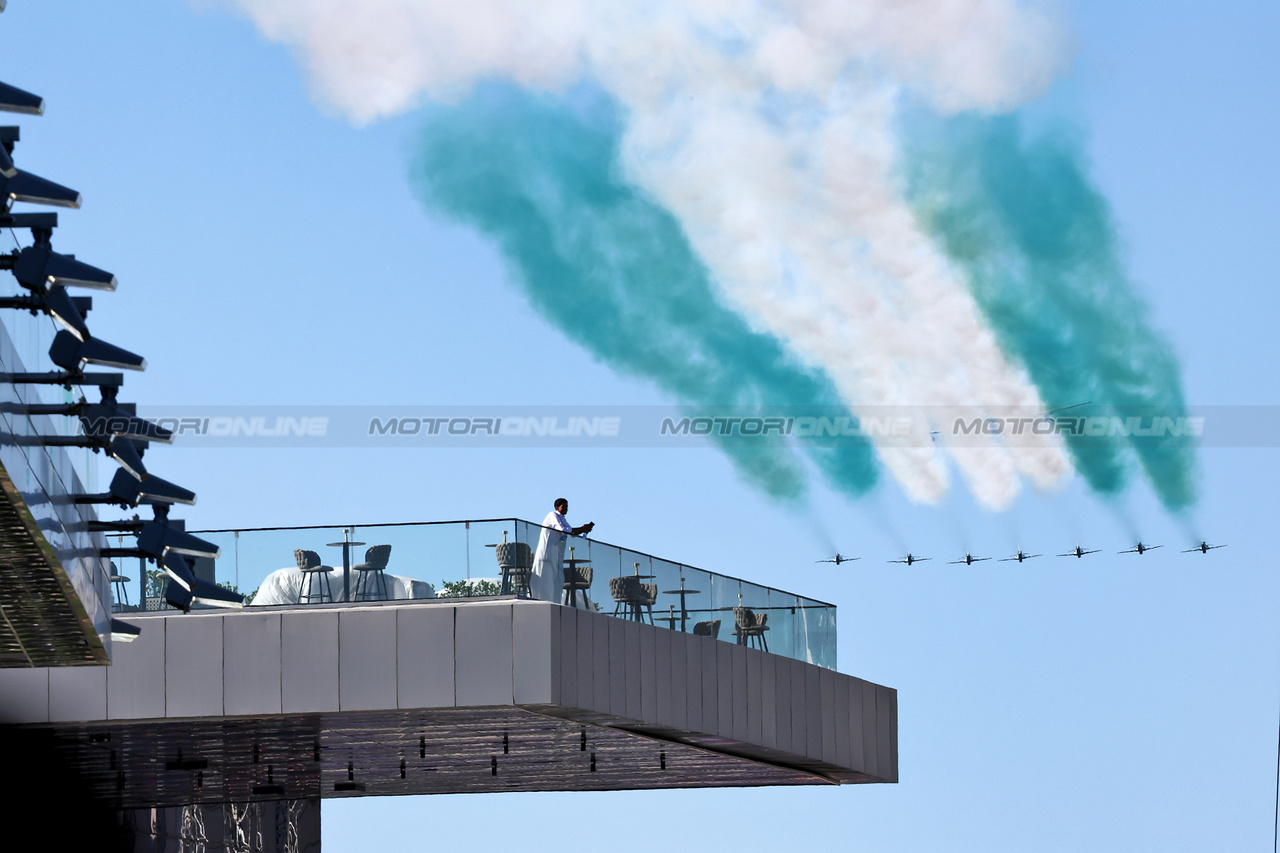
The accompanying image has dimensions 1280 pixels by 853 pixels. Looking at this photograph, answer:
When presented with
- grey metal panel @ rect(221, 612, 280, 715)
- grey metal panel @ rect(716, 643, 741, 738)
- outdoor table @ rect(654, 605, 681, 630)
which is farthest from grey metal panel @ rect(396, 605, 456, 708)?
grey metal panel @ rect(716, 643, 741, 738)

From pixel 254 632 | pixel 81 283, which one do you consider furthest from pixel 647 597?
pixel 81 283

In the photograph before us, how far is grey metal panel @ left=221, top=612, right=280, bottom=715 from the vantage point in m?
27.2

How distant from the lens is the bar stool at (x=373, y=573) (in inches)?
1093

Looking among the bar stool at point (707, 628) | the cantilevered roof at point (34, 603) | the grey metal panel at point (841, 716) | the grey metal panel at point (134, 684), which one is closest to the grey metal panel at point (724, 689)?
the bar stool at point (707, 628)

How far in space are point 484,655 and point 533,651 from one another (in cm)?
65

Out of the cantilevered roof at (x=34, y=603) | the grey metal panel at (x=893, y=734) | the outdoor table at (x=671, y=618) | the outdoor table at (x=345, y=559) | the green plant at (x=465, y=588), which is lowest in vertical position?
the grey metal panel at (x=893, y=734)

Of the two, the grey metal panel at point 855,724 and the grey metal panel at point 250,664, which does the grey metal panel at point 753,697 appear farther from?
the grey metal panel at point 250,664

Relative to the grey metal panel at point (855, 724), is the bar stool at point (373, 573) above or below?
above

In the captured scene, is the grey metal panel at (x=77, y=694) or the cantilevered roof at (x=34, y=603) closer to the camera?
the cantilevered roof at (x=34, y=603)

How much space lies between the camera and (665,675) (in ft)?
103

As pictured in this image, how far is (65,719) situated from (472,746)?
8956 mm

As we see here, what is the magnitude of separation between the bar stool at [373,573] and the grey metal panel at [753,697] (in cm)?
892

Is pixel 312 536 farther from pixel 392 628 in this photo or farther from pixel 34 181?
pixel 34 181

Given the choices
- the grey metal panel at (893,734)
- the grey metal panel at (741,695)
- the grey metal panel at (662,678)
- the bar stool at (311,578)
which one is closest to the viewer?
the bar stool at (311,578)
